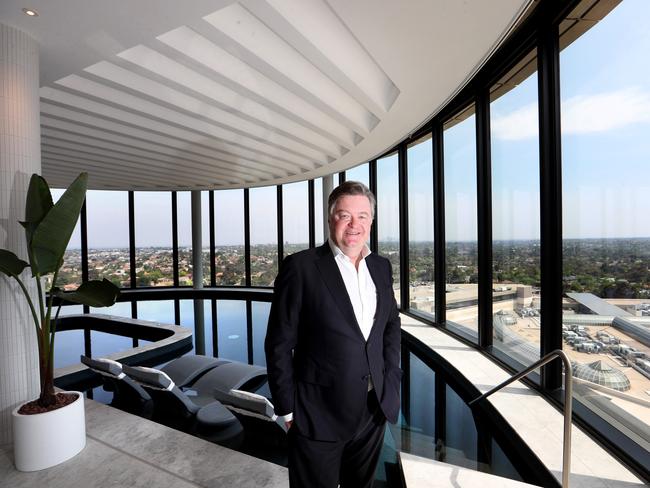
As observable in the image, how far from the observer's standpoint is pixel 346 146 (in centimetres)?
675

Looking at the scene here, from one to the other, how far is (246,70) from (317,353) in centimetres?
353

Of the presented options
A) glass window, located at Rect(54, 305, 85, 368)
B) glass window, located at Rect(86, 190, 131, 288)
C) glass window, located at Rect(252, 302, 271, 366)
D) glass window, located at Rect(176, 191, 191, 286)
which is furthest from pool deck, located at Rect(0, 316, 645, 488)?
glass window, located at Rect(86, 190, 131, 288)

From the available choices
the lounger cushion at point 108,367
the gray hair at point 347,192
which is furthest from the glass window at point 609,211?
the lounger cushion at point 108,367

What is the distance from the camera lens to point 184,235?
469 inches

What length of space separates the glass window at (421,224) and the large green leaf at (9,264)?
5356mm

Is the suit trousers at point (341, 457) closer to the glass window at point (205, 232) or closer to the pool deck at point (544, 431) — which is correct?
the pool deck at point (544, 431)

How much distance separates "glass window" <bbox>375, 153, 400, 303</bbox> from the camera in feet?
24.8

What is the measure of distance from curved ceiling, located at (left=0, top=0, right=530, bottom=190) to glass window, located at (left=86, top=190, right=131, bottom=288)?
194 inches

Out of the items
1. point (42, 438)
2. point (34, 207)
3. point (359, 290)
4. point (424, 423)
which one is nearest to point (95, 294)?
point (34, 207)

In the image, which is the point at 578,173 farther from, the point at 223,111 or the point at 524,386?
the point at 223,111

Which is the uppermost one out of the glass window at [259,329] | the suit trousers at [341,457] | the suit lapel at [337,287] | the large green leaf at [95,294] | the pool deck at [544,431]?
the suit lapel at [337,287]

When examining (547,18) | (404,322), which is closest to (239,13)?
(547,18)

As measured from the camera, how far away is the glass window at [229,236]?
11836 mm

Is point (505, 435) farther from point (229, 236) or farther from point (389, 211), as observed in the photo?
point (229, 236)
